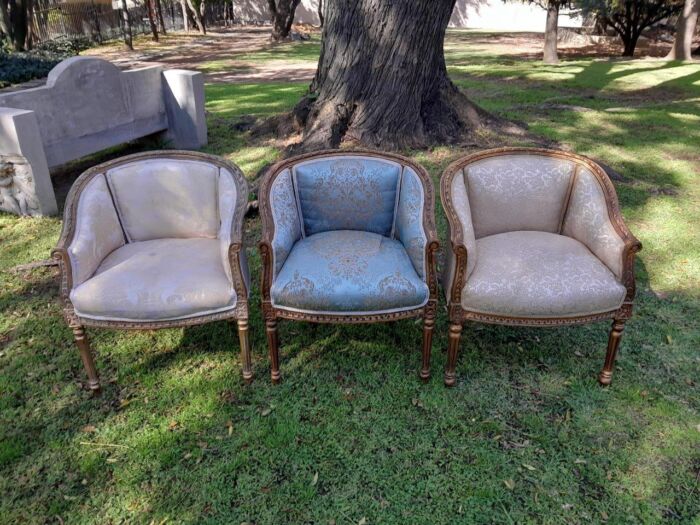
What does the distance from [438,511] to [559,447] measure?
2.32ft

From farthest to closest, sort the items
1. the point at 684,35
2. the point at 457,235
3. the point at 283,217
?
the point at 684,35 < the point at 283,217 < the point at 457,235

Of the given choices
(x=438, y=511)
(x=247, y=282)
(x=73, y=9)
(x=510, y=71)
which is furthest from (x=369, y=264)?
(x=73, y=9)

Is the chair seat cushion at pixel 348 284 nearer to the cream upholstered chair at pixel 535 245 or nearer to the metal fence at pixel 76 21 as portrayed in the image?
the cream upholstered chair at pixel 535 245

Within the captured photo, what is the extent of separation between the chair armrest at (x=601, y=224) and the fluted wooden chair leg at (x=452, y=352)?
86 centimetres

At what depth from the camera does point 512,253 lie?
2.90 meters

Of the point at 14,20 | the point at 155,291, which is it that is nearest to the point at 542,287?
the point at 155,291

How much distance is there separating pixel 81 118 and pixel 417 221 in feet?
14.3

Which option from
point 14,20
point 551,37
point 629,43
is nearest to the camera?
point 551,37

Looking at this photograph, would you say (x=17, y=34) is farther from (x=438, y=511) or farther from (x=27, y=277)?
(x=438, y=511)

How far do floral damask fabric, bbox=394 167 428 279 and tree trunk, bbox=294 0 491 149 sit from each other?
267 centimetres

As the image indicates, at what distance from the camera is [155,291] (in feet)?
8.52

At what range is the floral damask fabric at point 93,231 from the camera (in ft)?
8.85

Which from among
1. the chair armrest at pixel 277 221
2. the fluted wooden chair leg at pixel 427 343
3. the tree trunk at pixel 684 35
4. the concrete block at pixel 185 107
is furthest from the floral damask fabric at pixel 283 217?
the tree trunk at pixel 684 35

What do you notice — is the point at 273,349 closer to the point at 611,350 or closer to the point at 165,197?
the point at 165,197
